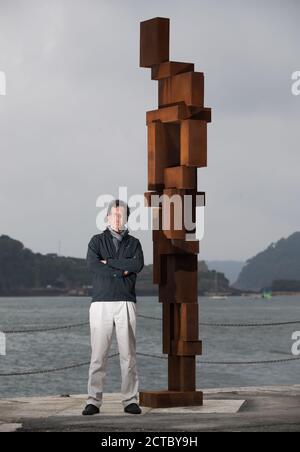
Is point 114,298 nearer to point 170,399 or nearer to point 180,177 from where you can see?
point 170,399

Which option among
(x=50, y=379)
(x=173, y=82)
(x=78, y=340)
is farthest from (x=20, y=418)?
(x=78, y=340)

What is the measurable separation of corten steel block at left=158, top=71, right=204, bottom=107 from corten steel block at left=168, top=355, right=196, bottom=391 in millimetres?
2568

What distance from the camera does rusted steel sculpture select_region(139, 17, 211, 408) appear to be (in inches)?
496

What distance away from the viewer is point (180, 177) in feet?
41.1

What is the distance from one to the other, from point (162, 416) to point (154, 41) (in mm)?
3828

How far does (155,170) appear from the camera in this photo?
503 inches

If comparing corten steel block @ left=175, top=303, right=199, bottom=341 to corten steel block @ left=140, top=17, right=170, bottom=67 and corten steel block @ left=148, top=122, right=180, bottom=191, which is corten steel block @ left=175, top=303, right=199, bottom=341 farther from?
corten steel block @ left=140, top=17, right=170, bottom=67

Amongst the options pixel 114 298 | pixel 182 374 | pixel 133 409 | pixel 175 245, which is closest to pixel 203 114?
pixel 175 245

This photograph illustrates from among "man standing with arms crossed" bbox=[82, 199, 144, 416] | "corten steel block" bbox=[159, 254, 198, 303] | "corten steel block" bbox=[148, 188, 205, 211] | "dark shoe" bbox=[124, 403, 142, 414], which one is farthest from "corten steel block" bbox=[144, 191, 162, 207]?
"dark shoe" bbox=[124, 403, 142, 414]

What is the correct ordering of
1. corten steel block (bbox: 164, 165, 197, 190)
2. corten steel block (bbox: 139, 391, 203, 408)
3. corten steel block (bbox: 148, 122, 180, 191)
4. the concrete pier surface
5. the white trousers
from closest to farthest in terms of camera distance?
the concrete pier surface → the white trousers → corten steel block (bbox: 139, 391, 203, 408) → corten steel block (bbox: 164, 165, 197, 190) → corten steel block (bbox: 148, 122, 180, 191)

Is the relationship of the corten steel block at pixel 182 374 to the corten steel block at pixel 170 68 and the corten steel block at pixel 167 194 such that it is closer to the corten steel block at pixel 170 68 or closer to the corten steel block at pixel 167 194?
the corten steel block at pixel 167 194
